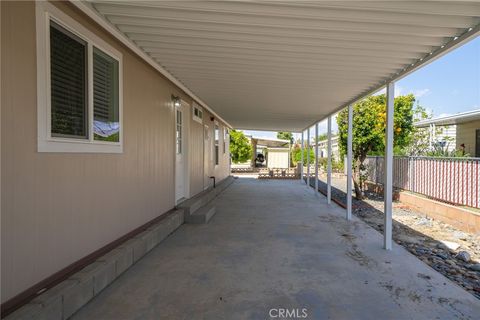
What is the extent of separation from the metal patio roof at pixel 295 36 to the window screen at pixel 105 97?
394 mm

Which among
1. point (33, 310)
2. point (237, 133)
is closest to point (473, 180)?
point (33, 310)

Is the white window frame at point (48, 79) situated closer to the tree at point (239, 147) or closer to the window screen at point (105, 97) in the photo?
the window screen at point (105, 97)

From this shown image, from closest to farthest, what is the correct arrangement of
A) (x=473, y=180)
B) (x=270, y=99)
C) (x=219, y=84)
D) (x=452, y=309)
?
(x=452, y=309)
(x=219, y=84)
(x=473, y=180)
(x=270, y=99)

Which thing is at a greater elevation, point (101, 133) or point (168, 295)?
point (101, 133)

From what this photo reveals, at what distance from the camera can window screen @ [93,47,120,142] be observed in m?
3.25

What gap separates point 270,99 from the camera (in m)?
6.98

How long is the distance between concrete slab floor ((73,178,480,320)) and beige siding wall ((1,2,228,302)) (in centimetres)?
55

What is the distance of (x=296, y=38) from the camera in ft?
10.9

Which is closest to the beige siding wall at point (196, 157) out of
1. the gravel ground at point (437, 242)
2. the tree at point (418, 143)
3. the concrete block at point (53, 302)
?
the gravel ground at point (437, 242)

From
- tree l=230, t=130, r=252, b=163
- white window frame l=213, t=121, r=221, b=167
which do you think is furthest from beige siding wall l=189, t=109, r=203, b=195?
tree l=230, t=130, r=252, b=163

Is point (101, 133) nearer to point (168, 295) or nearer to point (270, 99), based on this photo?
point (168, 295)

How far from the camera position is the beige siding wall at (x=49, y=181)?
211cm

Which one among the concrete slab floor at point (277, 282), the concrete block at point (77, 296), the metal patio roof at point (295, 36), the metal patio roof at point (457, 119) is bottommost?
the concrete slab floor at point (277, 282)

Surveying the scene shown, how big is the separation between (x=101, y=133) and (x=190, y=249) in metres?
1.98
